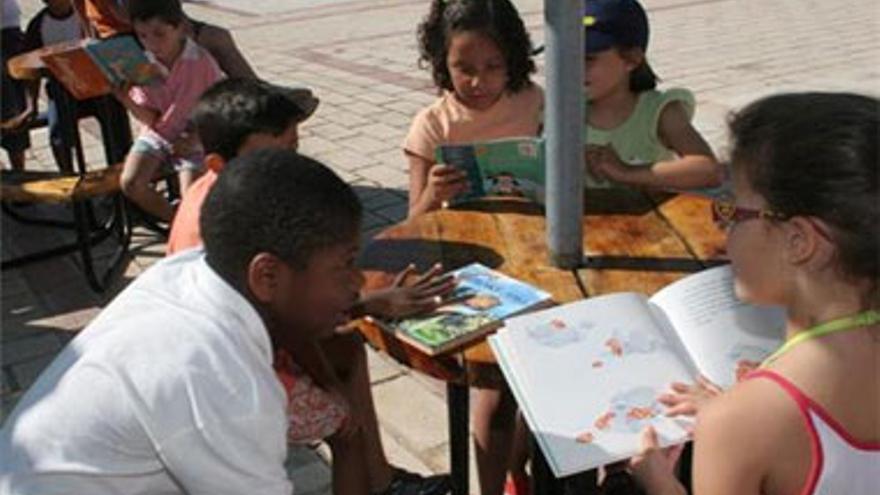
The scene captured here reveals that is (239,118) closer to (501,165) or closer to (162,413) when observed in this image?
(501,165)

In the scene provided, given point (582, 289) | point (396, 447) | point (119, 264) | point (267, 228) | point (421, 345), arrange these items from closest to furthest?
point (267, 228)
point (421, 345)
point (582, 289)
point (396, 447)
point (119, 264)

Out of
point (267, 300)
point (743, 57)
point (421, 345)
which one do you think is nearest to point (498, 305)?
point (421, 345)

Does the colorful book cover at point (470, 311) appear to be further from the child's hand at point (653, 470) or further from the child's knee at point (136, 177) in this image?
the child's knee at point (136, 177)

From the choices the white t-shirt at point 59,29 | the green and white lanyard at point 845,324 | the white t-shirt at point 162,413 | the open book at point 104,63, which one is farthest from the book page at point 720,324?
the white t-shirt at point 59,29

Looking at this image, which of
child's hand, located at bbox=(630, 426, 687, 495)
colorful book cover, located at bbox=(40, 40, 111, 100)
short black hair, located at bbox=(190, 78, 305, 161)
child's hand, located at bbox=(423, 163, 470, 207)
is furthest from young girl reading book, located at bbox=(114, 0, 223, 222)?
child's hand, located at bbox=(630, 426, 687, 495)

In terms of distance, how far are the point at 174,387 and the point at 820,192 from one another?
892 millimetres

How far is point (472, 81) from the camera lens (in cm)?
272

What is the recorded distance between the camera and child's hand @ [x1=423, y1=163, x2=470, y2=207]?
2.35 meters

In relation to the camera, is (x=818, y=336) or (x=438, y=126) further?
(x=438, y=126)

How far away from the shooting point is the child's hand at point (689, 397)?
1.44 metres

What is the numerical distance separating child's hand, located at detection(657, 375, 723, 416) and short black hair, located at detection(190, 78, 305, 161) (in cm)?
147

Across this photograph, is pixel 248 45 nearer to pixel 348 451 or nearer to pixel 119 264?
pixel 119 264

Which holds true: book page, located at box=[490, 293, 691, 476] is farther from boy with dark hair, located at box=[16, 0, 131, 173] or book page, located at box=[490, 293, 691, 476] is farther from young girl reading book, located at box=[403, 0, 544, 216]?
boy with dark hair, located at box=[16, 0, 131, 173]

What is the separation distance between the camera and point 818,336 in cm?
127
